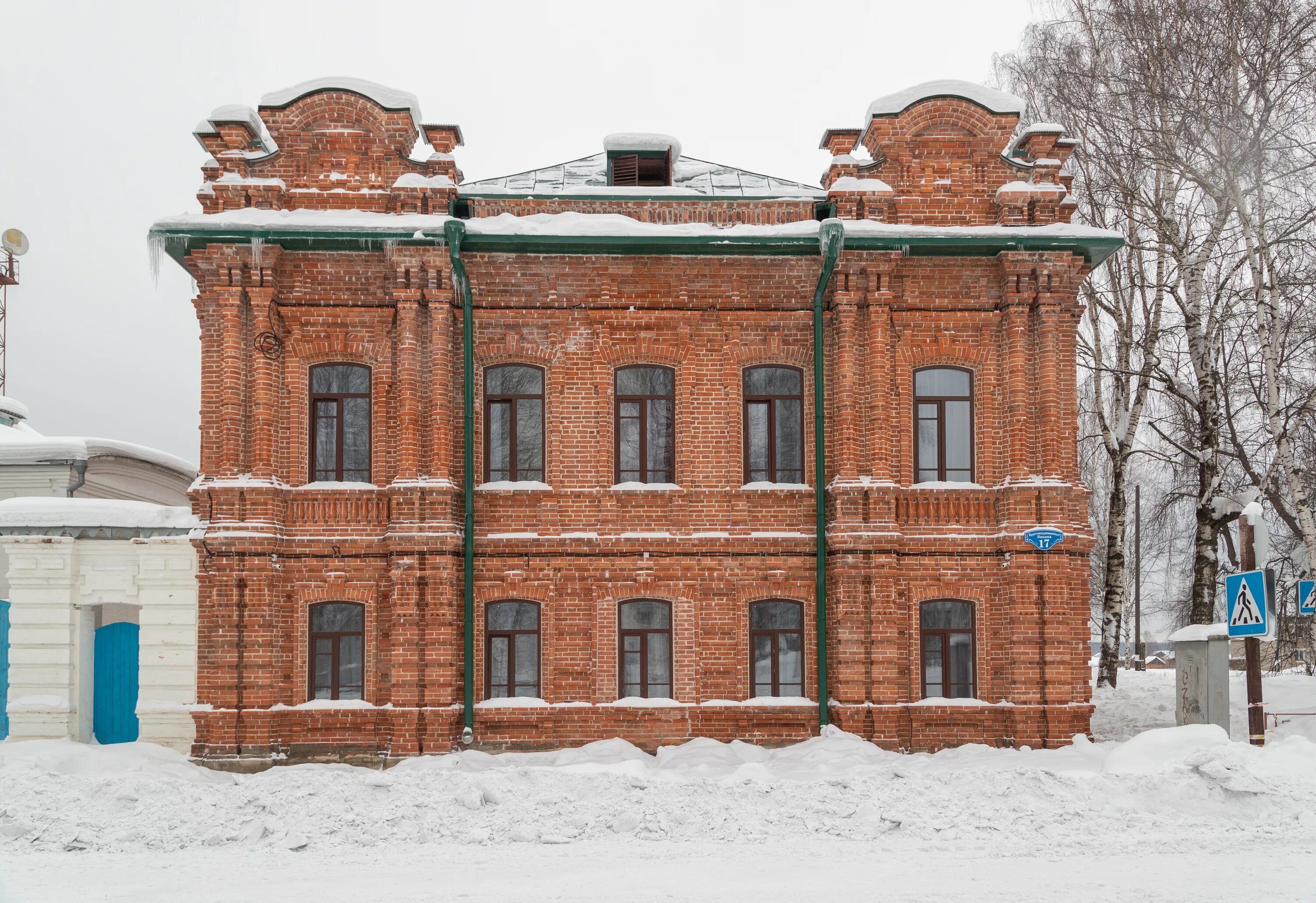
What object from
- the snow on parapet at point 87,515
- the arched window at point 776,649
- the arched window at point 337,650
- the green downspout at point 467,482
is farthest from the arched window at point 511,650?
the snow on parapet at point 87,515

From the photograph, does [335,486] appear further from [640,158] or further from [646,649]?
[640,158]

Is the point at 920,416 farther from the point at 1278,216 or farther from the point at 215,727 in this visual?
the point at 215,727

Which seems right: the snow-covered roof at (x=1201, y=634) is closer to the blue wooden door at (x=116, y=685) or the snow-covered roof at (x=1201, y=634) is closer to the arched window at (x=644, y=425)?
the arched window at (x=644, y=425)

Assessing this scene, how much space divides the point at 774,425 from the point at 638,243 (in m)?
3.13

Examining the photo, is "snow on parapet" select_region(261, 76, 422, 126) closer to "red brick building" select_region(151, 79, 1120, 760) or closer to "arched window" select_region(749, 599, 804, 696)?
"red brick building" select_region(151, 79, 1120, 760)

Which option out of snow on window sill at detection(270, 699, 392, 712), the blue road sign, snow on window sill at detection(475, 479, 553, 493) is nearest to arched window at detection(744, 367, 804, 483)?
snow on window sill at detection(475, 479, 553, 493)

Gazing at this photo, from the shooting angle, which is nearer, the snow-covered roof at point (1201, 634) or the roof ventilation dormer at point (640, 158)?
the snow-covered roof at point (1201, 634)

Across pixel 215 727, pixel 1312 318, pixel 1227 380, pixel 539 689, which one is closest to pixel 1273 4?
pixel 1312 318

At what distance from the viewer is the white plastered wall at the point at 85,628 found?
1300 centimetres

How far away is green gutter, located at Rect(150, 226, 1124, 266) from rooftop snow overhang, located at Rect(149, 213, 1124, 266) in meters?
0.01

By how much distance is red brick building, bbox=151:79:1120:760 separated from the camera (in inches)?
519

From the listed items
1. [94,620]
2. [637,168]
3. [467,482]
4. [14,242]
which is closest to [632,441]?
[467,482]

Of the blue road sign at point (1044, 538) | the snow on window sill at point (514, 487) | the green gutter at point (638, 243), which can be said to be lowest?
the blue road sign at point (1044, 538)

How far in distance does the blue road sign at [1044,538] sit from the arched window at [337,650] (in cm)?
881
